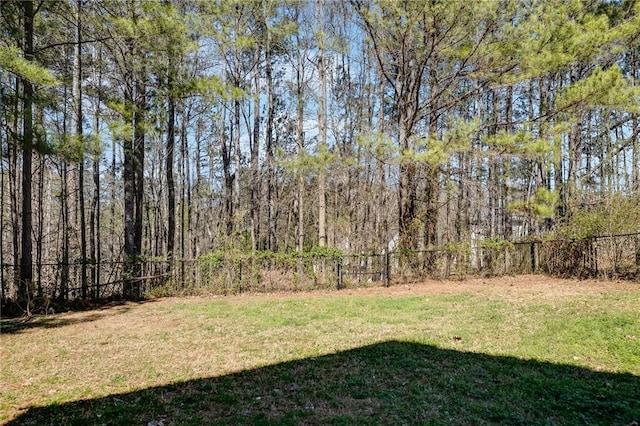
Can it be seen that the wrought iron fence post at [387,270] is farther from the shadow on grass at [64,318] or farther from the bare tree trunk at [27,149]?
the bare tree trunk at [27,149]

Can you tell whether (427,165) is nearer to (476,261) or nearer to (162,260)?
(476,261)

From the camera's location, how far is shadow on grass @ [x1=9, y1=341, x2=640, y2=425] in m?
3.04

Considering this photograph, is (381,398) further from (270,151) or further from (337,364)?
(270,151)

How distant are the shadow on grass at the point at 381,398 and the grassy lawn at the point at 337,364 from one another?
0.06 feet

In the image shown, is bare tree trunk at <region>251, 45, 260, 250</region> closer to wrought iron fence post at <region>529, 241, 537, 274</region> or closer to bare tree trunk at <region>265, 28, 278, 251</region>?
bare tree trunk at <region>265, 28, 278, 251</region>

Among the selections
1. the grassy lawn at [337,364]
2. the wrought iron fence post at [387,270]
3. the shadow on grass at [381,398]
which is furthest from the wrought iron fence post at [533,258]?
the shadow on grass at [381,398]

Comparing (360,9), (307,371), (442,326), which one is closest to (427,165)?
(360,9)

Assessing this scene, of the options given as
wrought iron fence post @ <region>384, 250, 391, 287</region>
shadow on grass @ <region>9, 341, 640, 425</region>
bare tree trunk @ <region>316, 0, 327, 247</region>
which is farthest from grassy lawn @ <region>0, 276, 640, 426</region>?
bare tree trunk @ <region>316, 0, 327, 247</region>

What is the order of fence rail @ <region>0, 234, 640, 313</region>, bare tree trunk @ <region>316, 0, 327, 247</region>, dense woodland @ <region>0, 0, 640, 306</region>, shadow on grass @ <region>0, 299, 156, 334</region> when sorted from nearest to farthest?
shadow on grass @ <region>0, 299, 156, 334</region> → dense woodland @ <region>0, 0, 640, 306</region> → fence rail @ <region>0, 234, 640, 313</region> → bare tree trunk @ <region>316, 0, 327, 247</region>

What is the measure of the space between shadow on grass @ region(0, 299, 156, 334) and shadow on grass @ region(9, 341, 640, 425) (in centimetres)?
409

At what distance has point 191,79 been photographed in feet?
30.2

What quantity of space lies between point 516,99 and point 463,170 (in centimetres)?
915

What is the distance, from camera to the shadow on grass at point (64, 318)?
6516 mm

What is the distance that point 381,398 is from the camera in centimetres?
344
